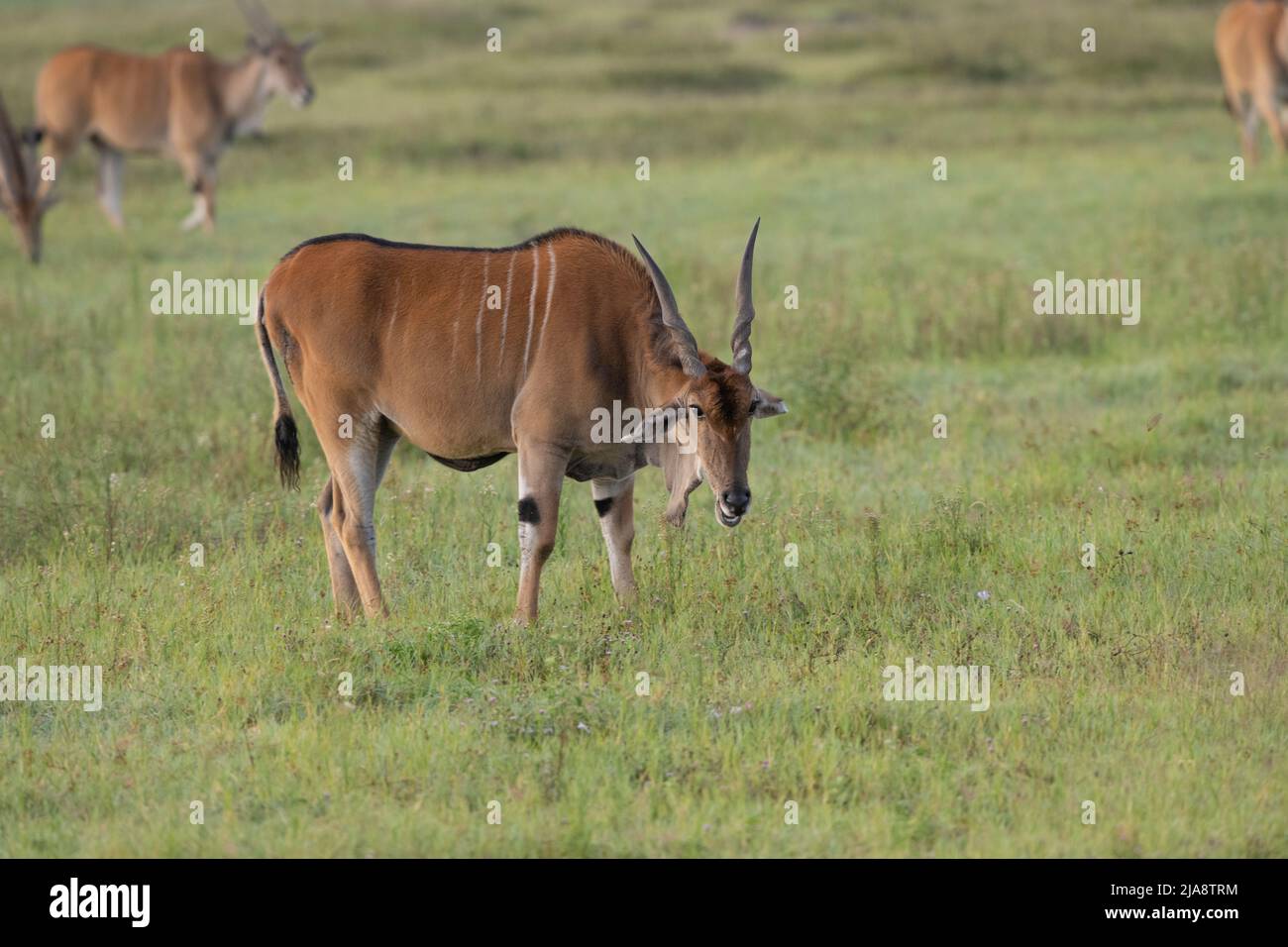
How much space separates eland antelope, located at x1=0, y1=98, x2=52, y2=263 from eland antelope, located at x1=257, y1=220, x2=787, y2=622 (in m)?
11.2

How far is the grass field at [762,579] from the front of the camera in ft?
19.6

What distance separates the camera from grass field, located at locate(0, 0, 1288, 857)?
5.98 metres

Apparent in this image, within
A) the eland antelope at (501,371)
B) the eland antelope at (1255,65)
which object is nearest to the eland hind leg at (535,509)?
the eland antelope at (501,371)

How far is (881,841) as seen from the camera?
5668mm

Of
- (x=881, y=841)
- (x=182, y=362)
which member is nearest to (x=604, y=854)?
(x=881, y=841)

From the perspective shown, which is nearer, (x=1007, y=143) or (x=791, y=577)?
(x=791, y=577)

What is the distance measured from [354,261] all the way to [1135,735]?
13.2 feet

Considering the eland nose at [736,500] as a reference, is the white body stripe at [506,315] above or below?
above

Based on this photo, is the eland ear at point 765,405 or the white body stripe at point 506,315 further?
the white body stripe at point 506,315

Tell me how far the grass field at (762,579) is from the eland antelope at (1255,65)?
230 centimetres

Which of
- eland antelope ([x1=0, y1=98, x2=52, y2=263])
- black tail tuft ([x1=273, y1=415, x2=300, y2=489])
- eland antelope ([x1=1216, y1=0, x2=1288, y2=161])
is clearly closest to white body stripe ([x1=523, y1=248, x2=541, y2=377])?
black tail tuft ([x1=273, y1=415, x2=300, y2=489])

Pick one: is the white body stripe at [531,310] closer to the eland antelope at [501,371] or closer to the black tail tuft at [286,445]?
the eland antelope at [501,371]

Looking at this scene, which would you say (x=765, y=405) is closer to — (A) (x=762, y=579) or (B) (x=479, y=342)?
(A) (x=762, y=579)

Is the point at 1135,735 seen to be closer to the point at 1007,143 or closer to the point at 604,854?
the point at 604,854
